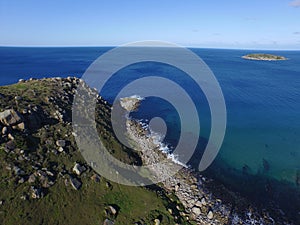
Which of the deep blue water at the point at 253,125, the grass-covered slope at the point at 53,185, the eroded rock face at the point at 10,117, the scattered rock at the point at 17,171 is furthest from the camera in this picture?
Result: the deep blue water at the point at 253,125

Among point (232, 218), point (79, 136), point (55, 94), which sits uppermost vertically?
point (55, 94)

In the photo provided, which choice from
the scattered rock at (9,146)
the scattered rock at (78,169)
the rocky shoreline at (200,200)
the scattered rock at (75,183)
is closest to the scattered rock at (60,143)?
the scattered rock at (78,169)

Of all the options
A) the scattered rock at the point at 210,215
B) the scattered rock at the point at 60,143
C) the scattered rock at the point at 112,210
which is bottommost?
the scattered rock at the point at 210,215

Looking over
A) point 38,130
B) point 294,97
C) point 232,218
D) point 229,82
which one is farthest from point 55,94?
point 229,82

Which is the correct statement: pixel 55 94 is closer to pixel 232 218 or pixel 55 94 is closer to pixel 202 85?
pixel 232 218

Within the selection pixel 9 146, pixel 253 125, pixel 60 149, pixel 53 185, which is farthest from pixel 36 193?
pixel 253 125

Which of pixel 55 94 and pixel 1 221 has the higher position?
pixel 55 94

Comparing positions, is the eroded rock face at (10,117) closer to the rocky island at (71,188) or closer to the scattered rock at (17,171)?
the rocky island at (71,188)

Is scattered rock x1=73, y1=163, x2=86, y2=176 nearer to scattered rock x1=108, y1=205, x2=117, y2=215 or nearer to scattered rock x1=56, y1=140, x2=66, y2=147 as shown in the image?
scattered rock x1=56, y1=140, x2=66, y2=147
